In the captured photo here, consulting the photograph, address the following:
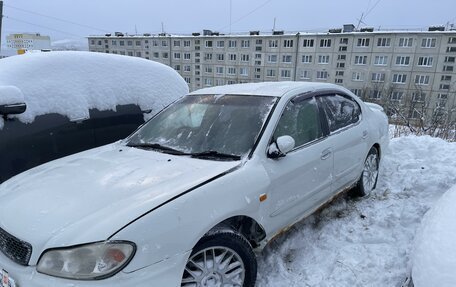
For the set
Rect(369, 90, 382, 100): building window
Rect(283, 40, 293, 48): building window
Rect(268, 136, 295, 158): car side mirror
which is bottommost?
Rect(369, 90, 382, 100): building window

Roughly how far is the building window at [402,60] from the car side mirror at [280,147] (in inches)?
1788

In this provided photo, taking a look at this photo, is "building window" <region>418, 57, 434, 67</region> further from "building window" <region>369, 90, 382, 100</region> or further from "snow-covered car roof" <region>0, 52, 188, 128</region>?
"snow-covered car roof" <region>0, 52, 188, 128</region>

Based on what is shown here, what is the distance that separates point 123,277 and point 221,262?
27.5 inches

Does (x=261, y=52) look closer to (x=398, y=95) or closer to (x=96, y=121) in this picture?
(x=398, y=95)

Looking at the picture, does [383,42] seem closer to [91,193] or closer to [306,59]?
[306,59]

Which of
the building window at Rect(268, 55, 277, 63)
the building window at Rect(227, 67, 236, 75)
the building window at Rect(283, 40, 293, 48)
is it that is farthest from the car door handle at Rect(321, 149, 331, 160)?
the building window at Rect(227, 67, 236, 75)

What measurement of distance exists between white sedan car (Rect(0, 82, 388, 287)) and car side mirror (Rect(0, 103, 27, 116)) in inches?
32.2

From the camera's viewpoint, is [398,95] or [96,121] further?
[398,95]

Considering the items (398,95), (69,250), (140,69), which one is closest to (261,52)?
(398,95)

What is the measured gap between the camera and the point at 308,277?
8.47 feet

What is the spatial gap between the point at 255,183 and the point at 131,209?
900mm

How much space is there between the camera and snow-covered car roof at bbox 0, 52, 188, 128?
A: 11.1 feet

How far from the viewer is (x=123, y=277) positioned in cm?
163

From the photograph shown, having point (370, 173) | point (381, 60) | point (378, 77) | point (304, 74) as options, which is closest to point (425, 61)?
point (381, 60)
